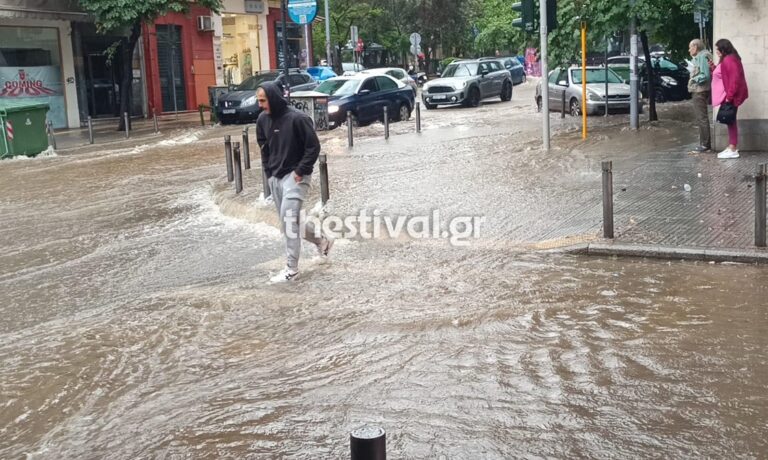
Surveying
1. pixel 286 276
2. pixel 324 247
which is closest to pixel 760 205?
pixel 324 247

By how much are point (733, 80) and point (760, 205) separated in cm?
549

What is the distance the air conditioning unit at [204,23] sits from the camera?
3550 centimetres

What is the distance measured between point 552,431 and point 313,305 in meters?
3.12

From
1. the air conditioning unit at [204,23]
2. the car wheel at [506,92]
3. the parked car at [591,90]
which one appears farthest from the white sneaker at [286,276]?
the air conditioning unit at [204,23]

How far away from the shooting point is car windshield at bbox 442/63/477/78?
33094 millimetres

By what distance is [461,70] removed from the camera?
33656 mm

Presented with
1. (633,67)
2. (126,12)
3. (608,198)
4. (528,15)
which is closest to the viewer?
(608,198)

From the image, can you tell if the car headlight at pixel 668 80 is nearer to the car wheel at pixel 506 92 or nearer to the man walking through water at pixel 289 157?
the car wheel at pixel 506 92

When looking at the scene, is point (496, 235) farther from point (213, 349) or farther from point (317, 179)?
point (317, 179)

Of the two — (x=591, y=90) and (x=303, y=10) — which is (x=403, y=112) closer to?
(x=591, y=90)

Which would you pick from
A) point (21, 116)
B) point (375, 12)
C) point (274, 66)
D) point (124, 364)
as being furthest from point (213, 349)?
point (375, 12)

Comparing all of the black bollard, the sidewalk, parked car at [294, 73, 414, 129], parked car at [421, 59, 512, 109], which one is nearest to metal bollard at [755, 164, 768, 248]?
the black bollard

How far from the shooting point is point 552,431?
474cm

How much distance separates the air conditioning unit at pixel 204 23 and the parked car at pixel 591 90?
16.5 m
